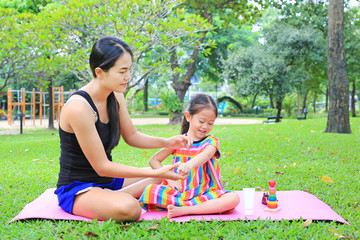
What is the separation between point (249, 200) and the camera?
313 centimetres

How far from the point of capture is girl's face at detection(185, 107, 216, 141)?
11.1 feet

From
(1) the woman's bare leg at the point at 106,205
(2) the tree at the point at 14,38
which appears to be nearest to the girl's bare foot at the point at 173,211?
(1) the woman's bare leg at the point at 106,205

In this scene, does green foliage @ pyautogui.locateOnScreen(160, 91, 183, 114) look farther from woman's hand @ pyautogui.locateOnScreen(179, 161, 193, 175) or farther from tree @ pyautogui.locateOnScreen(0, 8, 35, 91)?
woman's hand @ pyautogui.locateOnScreen(179, 161, 193, 175)

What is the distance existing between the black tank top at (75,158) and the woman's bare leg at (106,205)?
0.53ft

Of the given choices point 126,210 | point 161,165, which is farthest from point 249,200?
point 126,210

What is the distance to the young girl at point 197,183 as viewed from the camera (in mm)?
3232

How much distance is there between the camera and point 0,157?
7117mm

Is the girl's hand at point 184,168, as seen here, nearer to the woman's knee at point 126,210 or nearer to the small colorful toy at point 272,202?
the woman's knee at point 126,210

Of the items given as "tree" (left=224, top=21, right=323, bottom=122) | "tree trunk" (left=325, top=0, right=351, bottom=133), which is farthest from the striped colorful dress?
"tree" (left=224, top=21, right=323, bottom=122)

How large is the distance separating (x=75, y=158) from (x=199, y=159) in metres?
1.07

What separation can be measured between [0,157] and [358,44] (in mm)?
17869

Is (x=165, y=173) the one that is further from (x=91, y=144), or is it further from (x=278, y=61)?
(x=278, y=61)

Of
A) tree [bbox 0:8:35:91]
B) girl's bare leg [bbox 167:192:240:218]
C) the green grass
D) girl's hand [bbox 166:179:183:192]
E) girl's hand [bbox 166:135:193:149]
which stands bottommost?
the green grass

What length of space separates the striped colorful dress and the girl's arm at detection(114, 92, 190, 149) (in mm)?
118
